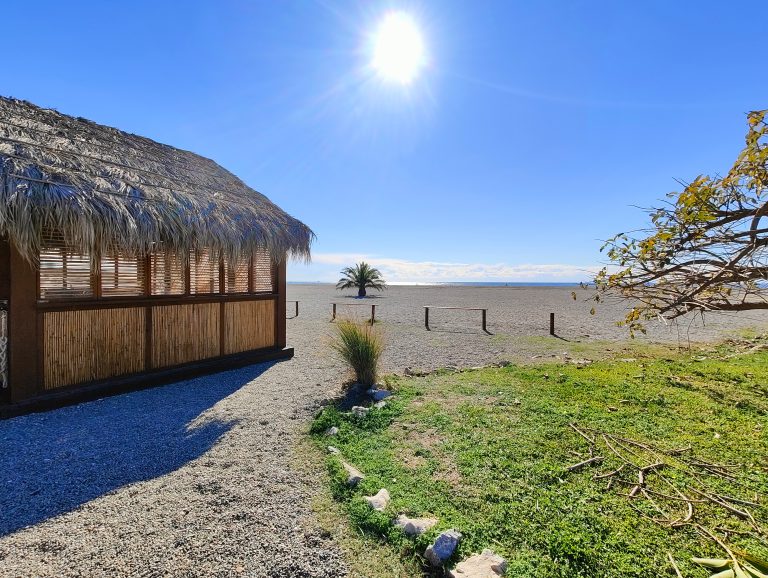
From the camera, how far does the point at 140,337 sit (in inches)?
218

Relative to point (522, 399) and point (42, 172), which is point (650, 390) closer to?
point (522, 399)

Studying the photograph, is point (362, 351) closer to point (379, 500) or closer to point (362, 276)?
point (379, 500)

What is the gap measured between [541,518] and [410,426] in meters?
1.69

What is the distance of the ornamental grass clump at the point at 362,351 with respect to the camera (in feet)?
17.1

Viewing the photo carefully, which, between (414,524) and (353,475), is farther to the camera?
(353,475)

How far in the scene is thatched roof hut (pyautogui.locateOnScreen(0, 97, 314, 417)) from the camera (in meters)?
4.29

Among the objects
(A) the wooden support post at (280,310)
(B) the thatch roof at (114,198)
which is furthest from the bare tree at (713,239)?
(A) the wooden support post at (280,310)

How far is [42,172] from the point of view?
4.25 metres

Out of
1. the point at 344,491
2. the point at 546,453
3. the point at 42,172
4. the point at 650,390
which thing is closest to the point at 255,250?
the point at 42,172

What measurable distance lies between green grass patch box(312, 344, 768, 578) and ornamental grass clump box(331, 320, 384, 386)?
43cm

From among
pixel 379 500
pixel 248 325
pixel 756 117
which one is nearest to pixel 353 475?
pixel 379 500

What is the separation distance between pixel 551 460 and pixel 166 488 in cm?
288

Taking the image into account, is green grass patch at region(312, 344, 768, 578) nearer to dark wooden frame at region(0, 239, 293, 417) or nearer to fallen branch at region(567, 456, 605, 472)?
fallen branch at region(567, 456, 605, 472)

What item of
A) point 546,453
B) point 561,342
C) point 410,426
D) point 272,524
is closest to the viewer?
point 272,524
